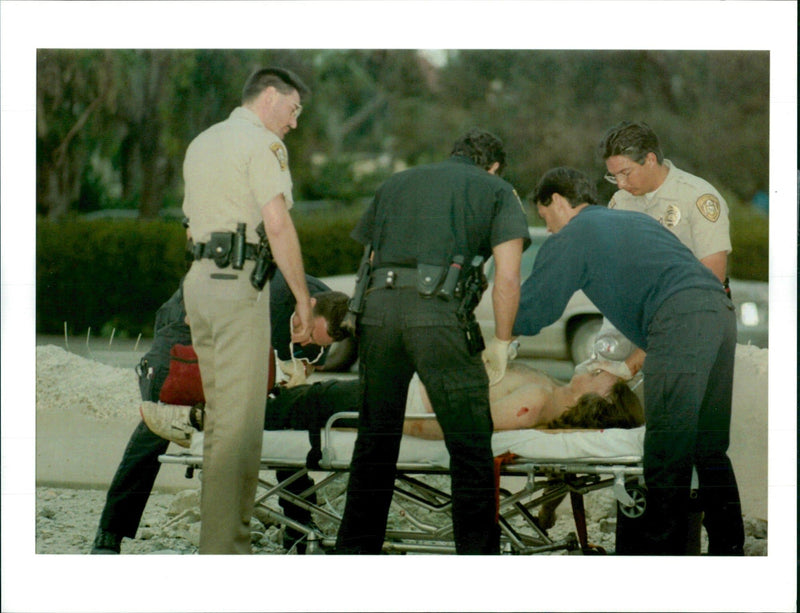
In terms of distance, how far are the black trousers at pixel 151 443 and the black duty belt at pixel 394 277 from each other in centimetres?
49

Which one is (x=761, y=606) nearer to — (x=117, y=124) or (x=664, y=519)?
(x=664, y=519)

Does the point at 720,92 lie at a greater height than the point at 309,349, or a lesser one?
greater

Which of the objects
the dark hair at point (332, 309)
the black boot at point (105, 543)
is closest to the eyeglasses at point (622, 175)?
the dark hair at point (332, 309)

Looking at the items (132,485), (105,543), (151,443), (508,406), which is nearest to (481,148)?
(508,406)

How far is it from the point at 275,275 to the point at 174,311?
0.47 m

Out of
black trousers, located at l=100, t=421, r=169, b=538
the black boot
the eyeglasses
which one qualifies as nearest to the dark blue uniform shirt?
the eyeglasses

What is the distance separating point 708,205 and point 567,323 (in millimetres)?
753

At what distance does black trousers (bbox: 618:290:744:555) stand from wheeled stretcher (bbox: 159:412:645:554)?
94 millimetres

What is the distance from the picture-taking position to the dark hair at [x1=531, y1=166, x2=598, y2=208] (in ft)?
17.2

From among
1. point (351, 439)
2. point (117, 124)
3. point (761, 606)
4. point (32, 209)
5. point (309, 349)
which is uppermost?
point (117, 124)

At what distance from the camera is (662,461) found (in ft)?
16.7

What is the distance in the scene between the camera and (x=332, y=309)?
5266mm

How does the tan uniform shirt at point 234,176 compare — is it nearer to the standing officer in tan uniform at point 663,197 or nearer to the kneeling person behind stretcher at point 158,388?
the kneeling person behind stretcher at point 158,388

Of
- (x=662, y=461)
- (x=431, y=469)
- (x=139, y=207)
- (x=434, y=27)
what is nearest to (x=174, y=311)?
(x=139, y=207)
